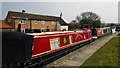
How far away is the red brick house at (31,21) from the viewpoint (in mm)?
44250

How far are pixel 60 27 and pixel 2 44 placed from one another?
5099 centimetres

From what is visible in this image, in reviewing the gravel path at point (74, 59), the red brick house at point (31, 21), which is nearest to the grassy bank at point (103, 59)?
the gravel path at point (74, 59)

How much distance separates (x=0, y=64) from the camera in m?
8.03

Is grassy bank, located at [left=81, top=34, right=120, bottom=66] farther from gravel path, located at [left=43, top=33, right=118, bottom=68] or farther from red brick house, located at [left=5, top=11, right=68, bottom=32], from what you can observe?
red brick house, located at [left=5, top=11, right=68, bottom=32]

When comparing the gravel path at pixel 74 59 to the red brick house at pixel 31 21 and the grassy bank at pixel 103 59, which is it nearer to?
the grassy bank at pixel 103 59

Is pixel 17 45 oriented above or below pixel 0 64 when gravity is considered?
above

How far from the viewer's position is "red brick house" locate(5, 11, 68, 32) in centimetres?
4425

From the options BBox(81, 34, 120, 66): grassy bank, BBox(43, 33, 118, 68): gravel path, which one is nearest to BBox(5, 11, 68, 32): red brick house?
BBox(43, 33, 118, 68): gravel path

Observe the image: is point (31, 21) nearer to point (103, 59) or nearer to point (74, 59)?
point (74, 59)

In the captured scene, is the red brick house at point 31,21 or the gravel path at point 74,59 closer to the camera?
the gravel path at point 74,59

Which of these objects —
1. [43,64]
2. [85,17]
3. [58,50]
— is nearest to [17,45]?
[43,64]

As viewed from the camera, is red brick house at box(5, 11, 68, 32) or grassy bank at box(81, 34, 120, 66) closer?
grassy bank at box(81, 34, 120, 66)

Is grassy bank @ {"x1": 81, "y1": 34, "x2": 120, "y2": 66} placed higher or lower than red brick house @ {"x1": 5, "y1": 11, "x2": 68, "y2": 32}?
lower

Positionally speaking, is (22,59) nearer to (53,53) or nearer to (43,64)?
(43,64)
